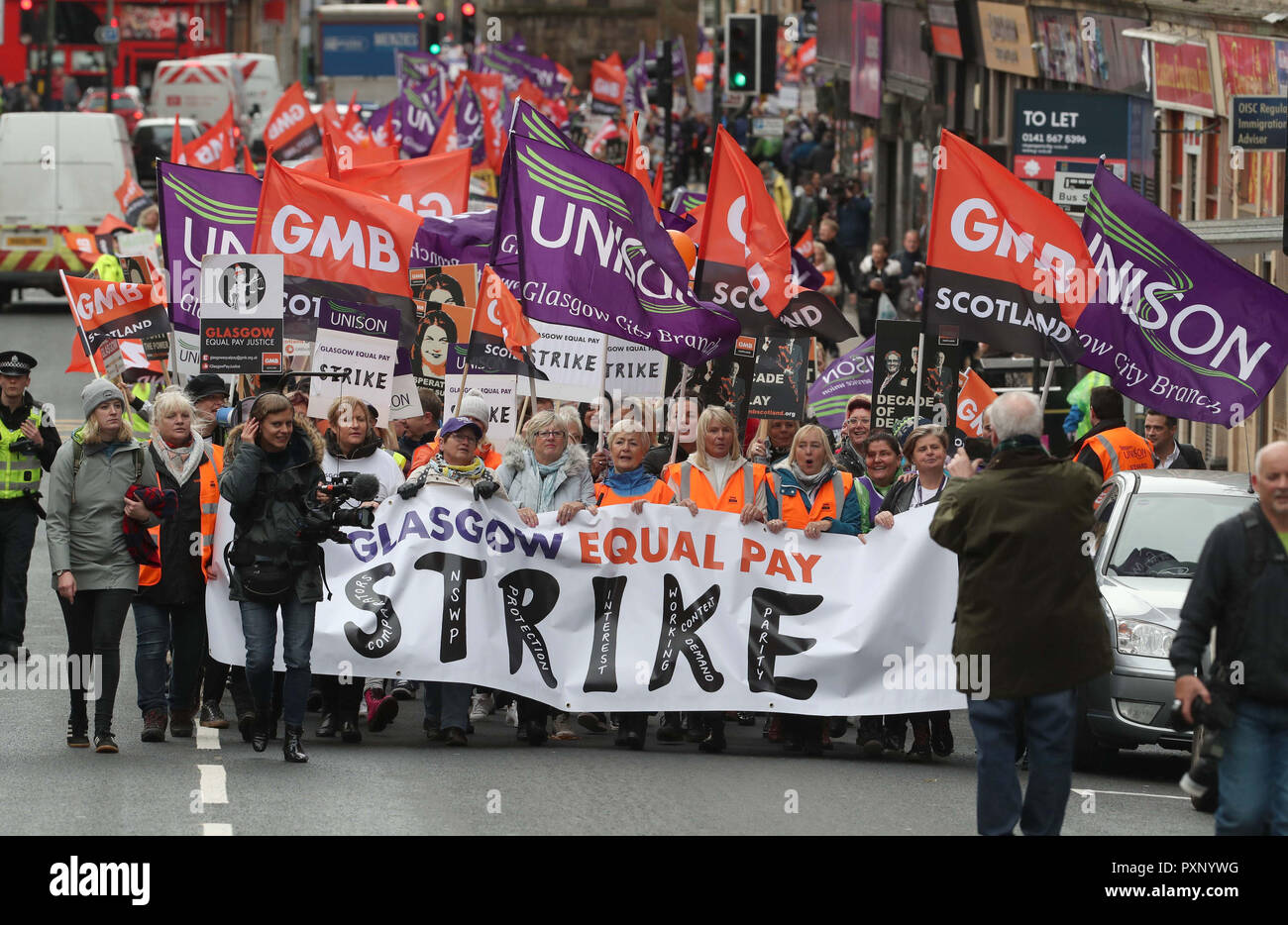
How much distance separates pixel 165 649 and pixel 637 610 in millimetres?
2273

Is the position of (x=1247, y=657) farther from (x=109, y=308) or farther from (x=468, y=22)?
(x=468, y=22)

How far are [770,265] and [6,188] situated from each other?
21.3 meters

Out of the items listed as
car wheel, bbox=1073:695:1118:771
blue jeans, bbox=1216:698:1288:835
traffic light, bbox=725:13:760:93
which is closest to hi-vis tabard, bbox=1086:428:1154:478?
car wheel, bbox=1073:695:1118:771

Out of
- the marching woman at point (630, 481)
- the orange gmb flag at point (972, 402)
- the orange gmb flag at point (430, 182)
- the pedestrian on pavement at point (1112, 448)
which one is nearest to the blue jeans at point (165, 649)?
the marching woman at point (630, 481)

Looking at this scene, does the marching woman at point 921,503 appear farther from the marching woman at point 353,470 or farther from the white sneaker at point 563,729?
the marching woman at point 353,470

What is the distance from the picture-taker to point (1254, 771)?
7.43m

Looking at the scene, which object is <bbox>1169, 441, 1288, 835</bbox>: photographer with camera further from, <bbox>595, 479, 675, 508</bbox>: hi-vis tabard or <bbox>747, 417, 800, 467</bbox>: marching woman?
<bbox>747, 417, 800, 467</bbox>: marching woman

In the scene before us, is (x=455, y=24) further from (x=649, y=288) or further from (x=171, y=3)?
(x=649, y=288)

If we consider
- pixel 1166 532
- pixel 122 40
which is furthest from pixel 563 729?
pixel 122 40

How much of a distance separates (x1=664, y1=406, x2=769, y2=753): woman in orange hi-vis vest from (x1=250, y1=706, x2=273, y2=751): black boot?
81.3 inches

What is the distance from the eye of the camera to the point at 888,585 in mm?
11375

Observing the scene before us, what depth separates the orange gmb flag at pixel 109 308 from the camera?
16188mm

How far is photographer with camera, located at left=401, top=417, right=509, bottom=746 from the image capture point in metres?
11.4

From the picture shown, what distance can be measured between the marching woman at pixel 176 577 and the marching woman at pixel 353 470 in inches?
24.7
